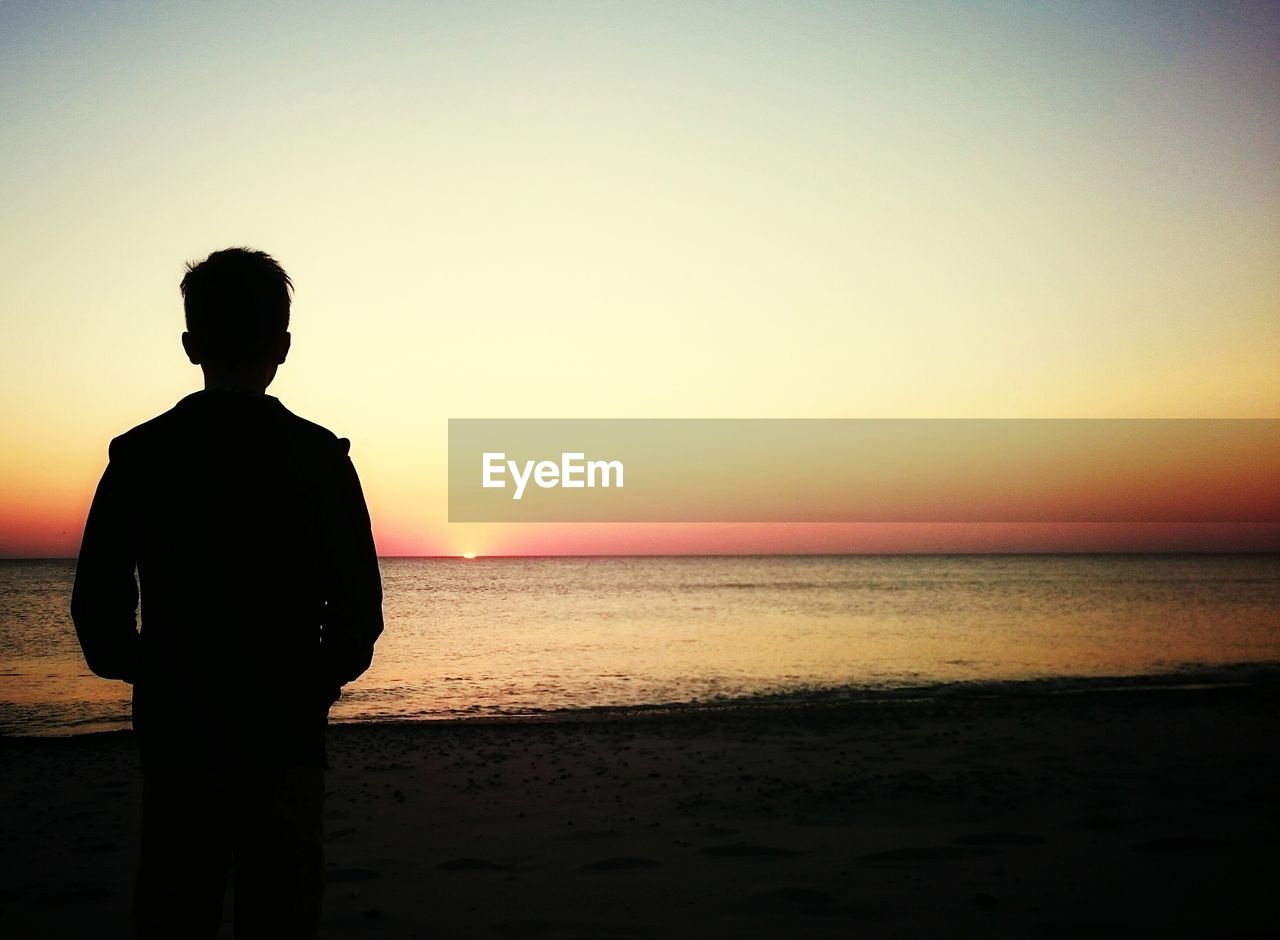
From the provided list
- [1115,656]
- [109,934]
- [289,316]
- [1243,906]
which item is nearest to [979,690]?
[1115,656]

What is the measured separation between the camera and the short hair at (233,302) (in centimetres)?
261

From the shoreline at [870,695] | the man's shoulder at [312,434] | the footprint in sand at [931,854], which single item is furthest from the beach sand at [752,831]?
the man's shoulder at [312,434]

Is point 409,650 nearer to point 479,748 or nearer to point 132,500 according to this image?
point 479,748

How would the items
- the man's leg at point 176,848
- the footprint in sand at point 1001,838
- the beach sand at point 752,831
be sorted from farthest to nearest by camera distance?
A: the footprint in sand at point 1001,838, the beach sand at point 752,831, the man's leg at point 176,848

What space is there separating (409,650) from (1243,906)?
24.2m

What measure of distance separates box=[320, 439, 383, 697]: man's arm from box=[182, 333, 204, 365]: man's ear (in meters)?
0.48

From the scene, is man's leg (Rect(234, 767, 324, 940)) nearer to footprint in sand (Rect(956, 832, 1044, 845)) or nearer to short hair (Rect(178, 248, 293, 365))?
short hair (Rect(178, 248, 293, 365))

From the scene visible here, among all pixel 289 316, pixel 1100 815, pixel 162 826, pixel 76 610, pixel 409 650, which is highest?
pixel 289 316

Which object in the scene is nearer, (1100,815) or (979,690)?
(1100,815)

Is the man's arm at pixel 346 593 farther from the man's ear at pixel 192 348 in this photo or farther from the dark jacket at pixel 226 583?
the man's ear at pixel 192 348

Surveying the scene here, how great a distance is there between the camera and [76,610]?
2.61m

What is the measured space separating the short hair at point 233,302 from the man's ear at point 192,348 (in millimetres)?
24

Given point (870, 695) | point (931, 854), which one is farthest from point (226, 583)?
point (870, 695)

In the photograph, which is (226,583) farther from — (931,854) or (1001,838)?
(1001,838)
